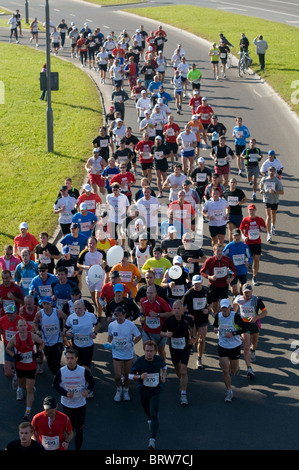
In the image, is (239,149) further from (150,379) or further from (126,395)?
(150,379)

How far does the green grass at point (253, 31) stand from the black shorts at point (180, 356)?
23.0m

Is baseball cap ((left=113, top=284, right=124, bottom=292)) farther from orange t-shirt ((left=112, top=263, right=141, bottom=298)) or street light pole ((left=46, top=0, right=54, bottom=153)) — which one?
street light pole ((left=46, top=0, right=54, bottom=153))

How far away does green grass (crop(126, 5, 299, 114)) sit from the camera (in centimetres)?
4003

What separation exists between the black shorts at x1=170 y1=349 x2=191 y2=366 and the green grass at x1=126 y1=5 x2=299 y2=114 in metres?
23.0

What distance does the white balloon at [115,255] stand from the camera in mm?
16516

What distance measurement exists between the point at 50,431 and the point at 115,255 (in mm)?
5873

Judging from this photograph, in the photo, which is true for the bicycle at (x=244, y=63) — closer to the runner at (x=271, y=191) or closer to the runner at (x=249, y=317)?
the runner at (x=271, y=191)

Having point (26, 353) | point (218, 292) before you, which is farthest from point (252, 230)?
point (26, 353)

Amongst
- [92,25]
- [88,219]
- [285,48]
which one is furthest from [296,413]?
[92,25]

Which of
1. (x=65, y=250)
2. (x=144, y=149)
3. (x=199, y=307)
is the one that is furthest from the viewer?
(x=144, y=149)

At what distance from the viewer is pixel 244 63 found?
40.8m

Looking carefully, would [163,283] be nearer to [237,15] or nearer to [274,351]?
[274,351]

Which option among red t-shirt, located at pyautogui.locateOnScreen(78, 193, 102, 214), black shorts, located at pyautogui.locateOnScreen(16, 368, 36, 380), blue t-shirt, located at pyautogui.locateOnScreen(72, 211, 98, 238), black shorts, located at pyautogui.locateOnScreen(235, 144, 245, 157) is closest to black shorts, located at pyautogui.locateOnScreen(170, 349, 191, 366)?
black shorts, located at pyautogui.locateOnScreen(16, 368, 36, 380)

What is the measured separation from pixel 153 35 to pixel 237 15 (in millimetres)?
16382
